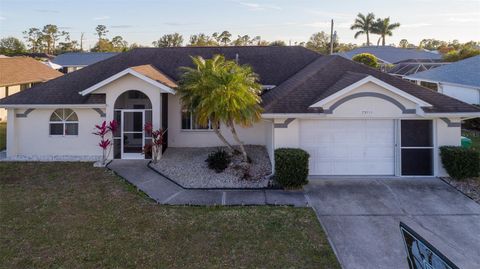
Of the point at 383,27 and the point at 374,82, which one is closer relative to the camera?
the point at 374,82

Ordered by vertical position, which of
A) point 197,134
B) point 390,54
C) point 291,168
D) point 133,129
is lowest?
point 291,168

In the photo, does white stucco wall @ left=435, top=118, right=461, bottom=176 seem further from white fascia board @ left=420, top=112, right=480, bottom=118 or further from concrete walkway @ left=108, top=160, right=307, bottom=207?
concrete walkway @ left=108, top=160, right=307, bottom=207

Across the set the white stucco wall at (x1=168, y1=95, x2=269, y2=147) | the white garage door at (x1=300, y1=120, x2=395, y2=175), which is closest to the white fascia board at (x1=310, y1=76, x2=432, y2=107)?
the white garage door at (x1=300, y1=120, x2=395, y2=175)

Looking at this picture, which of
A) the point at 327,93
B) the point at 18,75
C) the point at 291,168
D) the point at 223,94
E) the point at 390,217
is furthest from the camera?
the point at 18,75

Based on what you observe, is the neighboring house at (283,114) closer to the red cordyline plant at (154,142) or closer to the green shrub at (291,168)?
the red cordyline plant at (154,142)

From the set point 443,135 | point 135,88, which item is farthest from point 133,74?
point 443,135

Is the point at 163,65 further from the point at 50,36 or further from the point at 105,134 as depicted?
the point at 50,36
